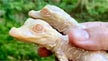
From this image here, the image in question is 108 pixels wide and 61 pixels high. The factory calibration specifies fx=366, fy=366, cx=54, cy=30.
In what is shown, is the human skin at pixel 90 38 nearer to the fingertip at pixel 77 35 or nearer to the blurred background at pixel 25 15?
the fingertip at pixel 77 35

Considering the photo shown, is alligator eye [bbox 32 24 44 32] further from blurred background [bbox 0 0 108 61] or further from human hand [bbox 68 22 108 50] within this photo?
blurred background [bbox 0 0 108 61]

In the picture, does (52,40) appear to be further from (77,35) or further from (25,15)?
(25,15)

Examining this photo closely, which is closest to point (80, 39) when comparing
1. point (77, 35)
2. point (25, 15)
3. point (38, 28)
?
point (77, 35)

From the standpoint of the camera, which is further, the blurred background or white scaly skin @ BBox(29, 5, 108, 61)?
the blurred background

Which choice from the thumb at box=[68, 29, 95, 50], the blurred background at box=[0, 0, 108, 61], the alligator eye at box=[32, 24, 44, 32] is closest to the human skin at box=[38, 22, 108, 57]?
the thumb at box=[68, 29, 95, 50]

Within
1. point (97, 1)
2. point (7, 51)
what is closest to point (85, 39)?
point (7, 51)

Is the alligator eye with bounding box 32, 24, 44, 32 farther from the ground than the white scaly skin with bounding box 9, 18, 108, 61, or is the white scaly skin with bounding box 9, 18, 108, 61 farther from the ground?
the alligator eye with bounding box 32, 24, 44, 32
